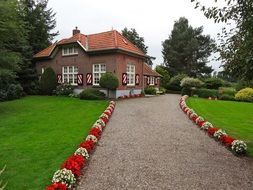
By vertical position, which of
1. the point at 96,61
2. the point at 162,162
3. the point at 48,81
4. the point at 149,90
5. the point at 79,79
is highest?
the point at 96,61

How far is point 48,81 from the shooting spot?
3044 centimetres

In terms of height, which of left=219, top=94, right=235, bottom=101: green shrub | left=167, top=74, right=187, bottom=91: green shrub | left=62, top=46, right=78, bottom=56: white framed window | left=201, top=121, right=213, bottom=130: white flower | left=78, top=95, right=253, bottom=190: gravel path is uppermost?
left=62, top=46, right=78, bottom=56: white framed window

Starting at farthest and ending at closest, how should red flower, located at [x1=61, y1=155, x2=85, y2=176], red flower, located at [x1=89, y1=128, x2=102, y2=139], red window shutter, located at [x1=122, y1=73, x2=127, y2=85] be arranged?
red window shutter, located at [x1=122, y1=73, x2=127, y2=85] < red flower, located at [x1=89, y1=128, x2=102, y2=139] < red flower, located at [x1=61, y1=155, x2=85, y2=176]

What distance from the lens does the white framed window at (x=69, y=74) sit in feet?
98.9

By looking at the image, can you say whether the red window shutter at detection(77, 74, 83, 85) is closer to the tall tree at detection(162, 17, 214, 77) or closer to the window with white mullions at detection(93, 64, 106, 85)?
the window with white mullions at detection(93, 64, 106, 85)

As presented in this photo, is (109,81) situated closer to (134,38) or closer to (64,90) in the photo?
(64,90)

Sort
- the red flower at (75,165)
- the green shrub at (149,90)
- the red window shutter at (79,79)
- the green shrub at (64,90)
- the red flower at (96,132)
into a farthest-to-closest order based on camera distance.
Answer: the green shrub at (149,90) < the green shrub at (64,90) < the red window shutter at (79,79) < the red flower at (96,132) < the red flower at (75,165)

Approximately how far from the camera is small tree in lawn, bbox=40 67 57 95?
3038 centimetres

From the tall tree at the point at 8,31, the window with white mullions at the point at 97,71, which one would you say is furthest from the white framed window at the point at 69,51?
the tall tree at the point at 8,31

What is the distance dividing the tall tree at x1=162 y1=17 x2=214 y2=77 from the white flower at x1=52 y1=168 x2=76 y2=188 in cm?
5207

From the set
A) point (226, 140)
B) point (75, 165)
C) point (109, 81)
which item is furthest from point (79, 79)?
point (75, 165)

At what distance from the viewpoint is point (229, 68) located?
29.2ft

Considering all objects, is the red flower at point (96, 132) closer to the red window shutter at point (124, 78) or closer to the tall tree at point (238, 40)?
the tall tree at point (238, 40)

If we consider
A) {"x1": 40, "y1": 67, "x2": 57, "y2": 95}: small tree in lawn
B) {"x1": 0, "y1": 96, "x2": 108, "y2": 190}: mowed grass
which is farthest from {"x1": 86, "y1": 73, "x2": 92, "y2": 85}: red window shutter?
{"x1": 0, "y1": 96, "x2": 108, "y2": 190}: mowed grass
